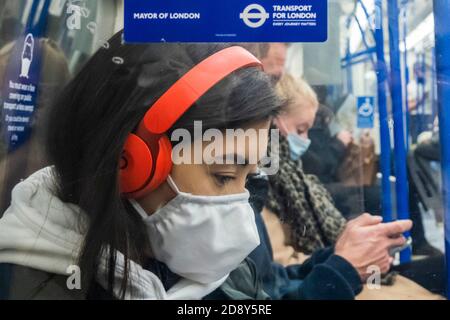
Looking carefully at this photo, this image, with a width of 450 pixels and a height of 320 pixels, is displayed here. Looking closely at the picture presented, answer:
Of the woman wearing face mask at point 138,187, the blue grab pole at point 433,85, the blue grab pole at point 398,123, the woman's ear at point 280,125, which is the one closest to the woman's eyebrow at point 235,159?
the woman wearing face mask at point 138,187

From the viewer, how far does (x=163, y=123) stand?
161cm

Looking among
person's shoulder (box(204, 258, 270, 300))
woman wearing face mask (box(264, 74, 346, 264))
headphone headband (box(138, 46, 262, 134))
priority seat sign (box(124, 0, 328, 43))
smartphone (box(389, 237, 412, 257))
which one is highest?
priority seat sign (box(124, 0, 328, 43))

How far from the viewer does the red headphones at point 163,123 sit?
1612mm

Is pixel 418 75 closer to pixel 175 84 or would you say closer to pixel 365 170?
pixel 365 170

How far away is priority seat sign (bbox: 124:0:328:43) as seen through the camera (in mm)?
1646

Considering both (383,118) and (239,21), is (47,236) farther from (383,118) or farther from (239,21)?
(383,118)

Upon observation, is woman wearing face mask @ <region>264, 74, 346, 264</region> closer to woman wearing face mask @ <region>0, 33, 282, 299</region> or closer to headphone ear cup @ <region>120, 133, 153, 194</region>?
woman wearing face mask @ <region>0, 33, 282, 299</region>

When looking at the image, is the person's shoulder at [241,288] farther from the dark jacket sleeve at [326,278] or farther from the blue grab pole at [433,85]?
the blue grab pole at [433,85]

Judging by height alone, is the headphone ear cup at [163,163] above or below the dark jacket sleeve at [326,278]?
above

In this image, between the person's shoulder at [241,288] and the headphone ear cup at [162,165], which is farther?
the person's shoulder at [241,288]

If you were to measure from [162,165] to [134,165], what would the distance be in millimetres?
87

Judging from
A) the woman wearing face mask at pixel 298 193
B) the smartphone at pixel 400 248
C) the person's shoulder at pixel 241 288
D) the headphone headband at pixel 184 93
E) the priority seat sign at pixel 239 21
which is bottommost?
the person's shoulder at pixel 241 288

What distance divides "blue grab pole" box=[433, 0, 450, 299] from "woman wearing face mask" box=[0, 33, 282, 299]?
537mm

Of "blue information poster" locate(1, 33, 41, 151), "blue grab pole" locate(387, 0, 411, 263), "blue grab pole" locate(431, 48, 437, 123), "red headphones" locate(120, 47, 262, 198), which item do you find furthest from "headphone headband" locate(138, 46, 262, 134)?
"blue grab pole" locate(431, 48, 437, 123)
